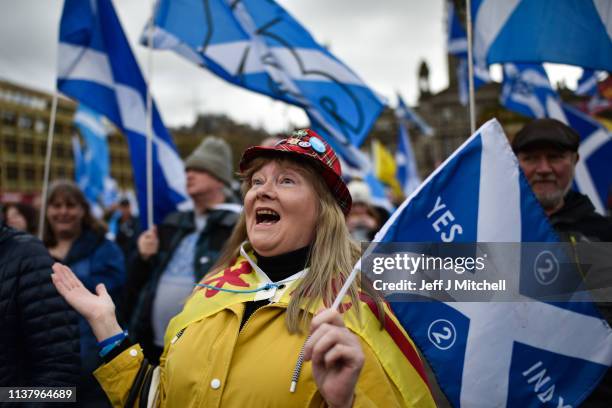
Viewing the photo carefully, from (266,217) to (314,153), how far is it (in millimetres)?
326

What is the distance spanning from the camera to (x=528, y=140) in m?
3.01

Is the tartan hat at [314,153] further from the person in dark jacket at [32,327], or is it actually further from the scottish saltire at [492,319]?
the person in dark jacket at [32,327]

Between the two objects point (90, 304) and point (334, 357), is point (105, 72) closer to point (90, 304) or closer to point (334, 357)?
point (90, 304)

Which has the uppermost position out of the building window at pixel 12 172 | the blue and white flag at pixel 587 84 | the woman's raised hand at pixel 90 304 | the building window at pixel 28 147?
the building window at pixel 28 147

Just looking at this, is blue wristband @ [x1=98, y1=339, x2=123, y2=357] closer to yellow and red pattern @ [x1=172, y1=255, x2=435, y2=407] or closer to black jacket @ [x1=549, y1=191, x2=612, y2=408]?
yellow and red pattern @ [x1=172, y1=255, x2=435, y2=407]

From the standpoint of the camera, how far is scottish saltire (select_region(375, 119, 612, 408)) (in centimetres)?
203

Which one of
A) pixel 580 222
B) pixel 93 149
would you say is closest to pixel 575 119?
pixel 580 222

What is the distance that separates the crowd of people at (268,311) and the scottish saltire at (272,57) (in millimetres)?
1843

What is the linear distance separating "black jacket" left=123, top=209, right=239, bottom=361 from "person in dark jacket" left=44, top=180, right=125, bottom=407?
15cm

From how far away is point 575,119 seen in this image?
220 inches

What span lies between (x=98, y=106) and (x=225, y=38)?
1230 millimetres

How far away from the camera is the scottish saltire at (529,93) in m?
5.53

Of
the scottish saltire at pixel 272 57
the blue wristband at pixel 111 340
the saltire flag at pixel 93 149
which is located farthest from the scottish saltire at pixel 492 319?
the saltire flag at pixel 93 149

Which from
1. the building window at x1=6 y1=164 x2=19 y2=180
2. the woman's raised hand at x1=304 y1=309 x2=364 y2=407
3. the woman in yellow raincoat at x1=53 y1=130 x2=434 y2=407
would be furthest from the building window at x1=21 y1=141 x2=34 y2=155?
the woman's raised hand at x1=304 y1=309 x2=364 y2=407
